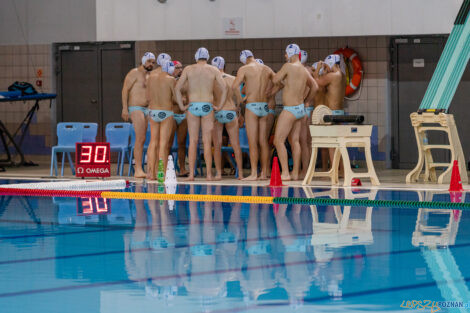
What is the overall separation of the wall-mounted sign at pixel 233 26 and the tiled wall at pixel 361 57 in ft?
7.34

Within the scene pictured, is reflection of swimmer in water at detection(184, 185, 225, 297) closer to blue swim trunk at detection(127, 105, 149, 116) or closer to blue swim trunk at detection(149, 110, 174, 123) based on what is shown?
blue swim trunk at detection(149, 110, 174, 123)

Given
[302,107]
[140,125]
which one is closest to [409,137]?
[302,107]

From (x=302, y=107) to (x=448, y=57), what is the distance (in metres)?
2.25

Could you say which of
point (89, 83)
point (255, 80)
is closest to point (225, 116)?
point (255, 80)

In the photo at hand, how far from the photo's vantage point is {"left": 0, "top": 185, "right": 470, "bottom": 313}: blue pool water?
15.8 ft

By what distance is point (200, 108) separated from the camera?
13227 millimetres

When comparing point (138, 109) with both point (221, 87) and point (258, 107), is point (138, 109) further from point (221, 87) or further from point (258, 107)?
point (258, 107)

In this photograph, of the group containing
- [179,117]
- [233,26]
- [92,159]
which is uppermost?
[233,26]

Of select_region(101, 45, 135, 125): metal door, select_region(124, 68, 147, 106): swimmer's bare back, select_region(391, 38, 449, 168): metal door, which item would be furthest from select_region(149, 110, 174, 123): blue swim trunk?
select_region(391, 38, 449, 168): metal door

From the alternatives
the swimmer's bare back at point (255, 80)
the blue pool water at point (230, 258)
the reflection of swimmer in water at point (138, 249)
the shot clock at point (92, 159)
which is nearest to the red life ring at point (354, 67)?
the swimmer's bare back at point (255, 80)

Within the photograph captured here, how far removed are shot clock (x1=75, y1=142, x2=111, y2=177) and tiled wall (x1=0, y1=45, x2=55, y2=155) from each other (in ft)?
20.7

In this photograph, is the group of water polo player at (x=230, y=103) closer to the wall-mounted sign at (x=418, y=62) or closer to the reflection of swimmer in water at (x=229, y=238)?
the wall-mounted sign at (x=418, y=62)

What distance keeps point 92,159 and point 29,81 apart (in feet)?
21.8

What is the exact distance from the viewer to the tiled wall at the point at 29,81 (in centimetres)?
1867
